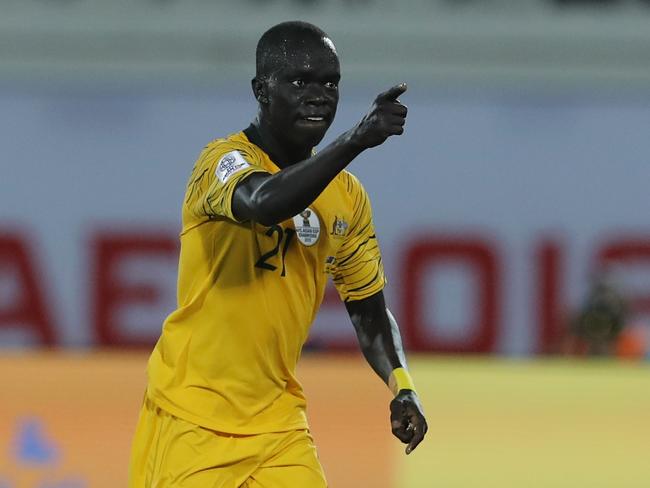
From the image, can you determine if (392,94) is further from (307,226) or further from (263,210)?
(307,226)

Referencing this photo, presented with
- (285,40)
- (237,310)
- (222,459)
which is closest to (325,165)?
(285,40)

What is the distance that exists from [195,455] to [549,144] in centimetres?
809

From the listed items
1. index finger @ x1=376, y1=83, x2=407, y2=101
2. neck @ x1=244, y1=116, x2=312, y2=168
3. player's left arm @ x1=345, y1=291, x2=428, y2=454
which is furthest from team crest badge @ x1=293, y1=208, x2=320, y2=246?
index finger @ x1=376, y1=83, x2=407, y2=101

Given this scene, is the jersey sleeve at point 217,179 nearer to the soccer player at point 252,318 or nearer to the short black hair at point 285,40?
the soccer player at point 252,318

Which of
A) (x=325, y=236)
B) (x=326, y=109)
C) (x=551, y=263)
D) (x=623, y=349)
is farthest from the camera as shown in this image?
(x=551, y=263)

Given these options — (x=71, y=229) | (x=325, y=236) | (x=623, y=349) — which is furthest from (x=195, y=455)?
(x=71, y=229)

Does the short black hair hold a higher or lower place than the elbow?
higher

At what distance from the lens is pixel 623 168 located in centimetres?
1127

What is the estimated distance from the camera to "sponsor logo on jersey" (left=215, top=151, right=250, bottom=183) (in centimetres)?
338

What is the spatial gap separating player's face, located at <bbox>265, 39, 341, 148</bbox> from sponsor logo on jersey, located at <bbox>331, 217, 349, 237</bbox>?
33 centimetres

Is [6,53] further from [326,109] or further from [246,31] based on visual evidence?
[326,109]

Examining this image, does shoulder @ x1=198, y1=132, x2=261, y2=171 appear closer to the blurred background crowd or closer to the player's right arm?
the player's right arm

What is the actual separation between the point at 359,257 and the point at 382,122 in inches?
38.6

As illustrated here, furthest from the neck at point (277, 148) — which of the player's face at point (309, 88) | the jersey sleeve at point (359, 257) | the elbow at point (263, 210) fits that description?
the elbow at point (263, 210)
